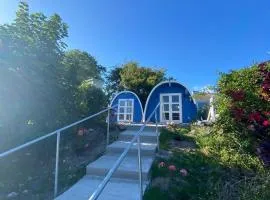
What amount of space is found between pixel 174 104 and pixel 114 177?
9.17m

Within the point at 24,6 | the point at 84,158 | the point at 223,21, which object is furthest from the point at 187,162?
the point at 223,21

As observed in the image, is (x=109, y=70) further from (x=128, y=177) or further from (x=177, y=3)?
(x=128, y=177)

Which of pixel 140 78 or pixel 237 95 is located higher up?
pixel 140 78

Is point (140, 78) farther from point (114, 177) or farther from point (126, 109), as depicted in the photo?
point (114, 177)

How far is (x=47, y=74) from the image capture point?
225 inches

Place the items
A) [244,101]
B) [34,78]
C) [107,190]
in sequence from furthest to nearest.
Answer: [244,101] < [34,78] < [107,190]

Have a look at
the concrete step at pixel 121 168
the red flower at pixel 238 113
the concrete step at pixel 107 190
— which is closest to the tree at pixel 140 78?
the red flower at pixel 238 113

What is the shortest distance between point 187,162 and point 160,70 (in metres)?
18.5

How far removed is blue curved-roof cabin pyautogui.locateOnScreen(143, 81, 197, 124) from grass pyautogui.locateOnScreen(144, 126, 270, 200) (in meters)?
6.35

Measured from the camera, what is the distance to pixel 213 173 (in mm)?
4961

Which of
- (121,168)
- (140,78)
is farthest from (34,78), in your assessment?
(140,78)

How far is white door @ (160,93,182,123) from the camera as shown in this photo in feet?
44.2

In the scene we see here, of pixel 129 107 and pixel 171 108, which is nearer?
pixel 171 108

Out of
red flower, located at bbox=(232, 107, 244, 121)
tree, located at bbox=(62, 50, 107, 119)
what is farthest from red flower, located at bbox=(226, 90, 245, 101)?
tree, located at bbox=(62, 50, 107, 119)
